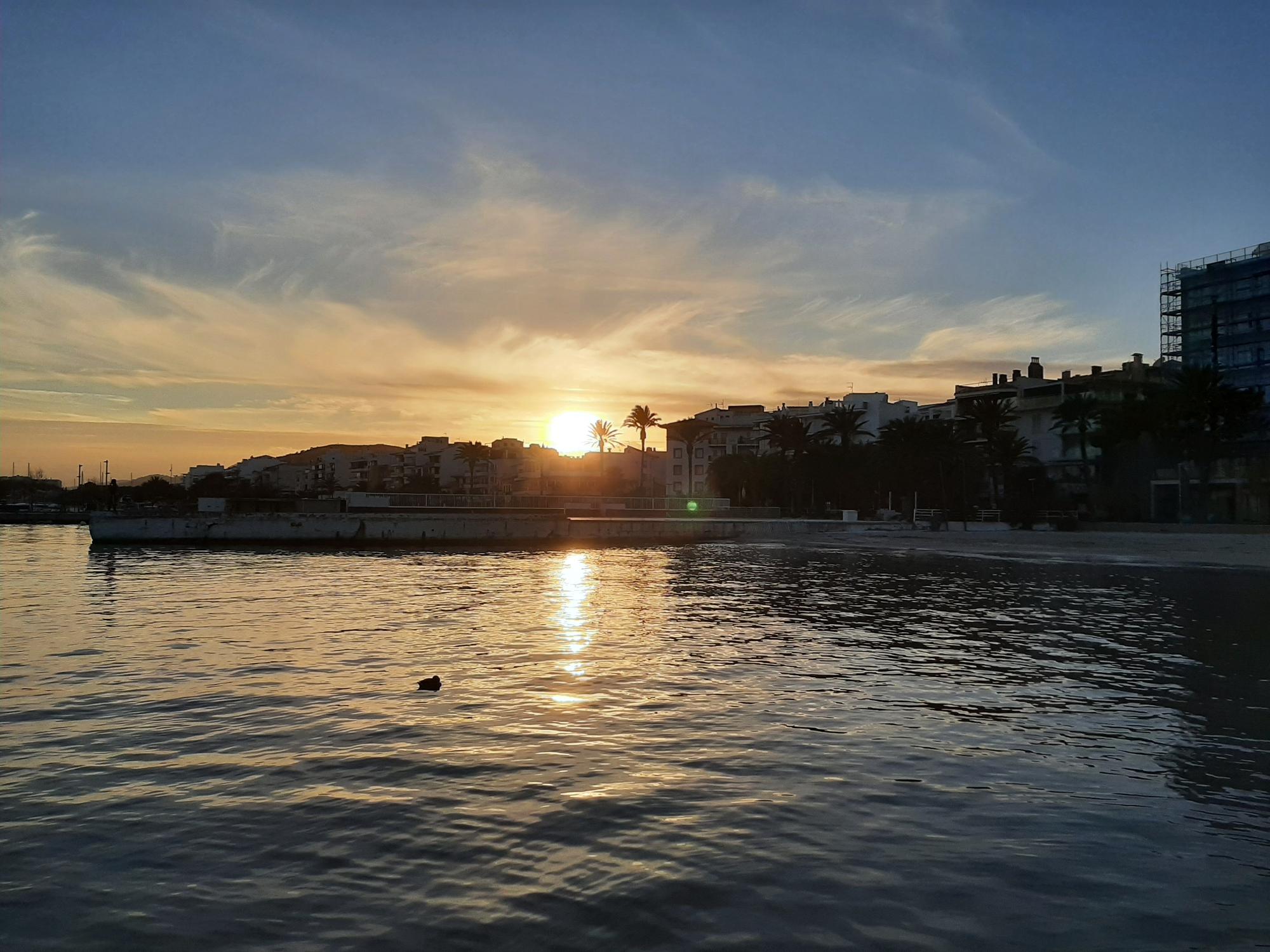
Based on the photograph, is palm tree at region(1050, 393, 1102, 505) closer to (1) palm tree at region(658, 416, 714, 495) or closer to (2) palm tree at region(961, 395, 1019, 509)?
(2) palm tree at region(961, 395, 1019, 509)

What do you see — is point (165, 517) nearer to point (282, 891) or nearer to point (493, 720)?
point (493, 720)

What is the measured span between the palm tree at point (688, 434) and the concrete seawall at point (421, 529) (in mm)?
47396

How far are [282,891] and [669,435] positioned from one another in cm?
A: 14771

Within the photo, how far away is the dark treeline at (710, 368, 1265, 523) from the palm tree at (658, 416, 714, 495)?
2500 centimetres

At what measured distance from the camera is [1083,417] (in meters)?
81.6

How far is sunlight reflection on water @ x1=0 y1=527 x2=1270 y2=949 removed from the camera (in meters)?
6.77

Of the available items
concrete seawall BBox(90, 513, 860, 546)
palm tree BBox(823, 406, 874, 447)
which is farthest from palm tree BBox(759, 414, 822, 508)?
concrete seawall BBox(90, 513, 860, 546)

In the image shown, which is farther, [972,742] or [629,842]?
[972,742]

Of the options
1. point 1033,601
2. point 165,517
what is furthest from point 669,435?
point 1033,601

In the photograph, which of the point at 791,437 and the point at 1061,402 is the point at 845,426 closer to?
the point at 791,437

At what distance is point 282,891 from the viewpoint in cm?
714

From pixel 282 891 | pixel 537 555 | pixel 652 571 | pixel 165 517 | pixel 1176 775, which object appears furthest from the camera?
pixel 165 517

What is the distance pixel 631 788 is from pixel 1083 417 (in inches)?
3262

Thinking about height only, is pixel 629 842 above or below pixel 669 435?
below
